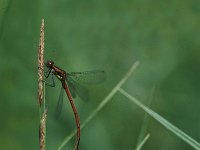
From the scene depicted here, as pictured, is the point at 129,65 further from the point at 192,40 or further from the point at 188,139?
the point at 188,139

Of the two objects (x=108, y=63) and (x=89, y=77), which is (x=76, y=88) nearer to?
(x=89, y=77)

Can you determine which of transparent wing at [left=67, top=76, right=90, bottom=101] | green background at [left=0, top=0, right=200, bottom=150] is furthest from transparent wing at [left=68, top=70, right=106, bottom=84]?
green background at [left=0, top=0, right=200, bottom=150]

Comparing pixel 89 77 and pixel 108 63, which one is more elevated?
pixel 89 77

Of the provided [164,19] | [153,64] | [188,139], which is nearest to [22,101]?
[153,64]

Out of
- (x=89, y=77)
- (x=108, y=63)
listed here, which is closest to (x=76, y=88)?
(x=89, y=77)

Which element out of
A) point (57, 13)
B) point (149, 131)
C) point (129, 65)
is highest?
point (57, 13)

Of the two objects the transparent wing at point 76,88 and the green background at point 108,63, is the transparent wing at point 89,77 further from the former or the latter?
the green background at point 108,63

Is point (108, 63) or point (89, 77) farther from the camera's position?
point (108, 63)

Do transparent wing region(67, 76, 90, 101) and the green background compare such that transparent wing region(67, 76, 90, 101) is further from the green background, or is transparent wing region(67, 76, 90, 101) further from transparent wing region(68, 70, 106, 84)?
the green background

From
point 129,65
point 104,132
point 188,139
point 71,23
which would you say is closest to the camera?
point 188,139

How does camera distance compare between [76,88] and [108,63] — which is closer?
[76,88]
